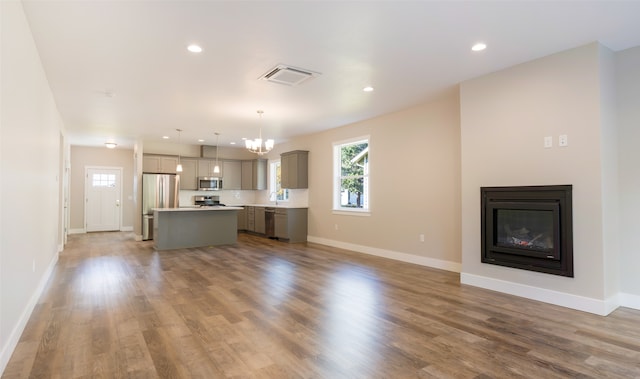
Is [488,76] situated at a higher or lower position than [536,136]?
higher

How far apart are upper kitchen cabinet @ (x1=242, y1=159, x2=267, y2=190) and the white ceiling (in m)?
4.98

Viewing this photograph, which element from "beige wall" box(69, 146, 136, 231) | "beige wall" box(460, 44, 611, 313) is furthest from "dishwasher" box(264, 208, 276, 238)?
"beige wall" box(460, 44, 611, 313)

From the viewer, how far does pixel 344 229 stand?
23.8ft

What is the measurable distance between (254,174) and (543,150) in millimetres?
Result: 8155

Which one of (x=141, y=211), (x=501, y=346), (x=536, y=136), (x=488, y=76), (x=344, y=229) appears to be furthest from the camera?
(x=141, y=211)

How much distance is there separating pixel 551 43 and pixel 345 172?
4594 mm

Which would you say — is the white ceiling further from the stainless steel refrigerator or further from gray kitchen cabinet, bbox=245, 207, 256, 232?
gray kitchen cabinet, bbox=245, 207, 256, 232

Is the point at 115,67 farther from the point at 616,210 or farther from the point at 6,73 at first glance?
the point at 616,210

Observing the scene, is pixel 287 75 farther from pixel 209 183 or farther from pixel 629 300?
pixel 209 183

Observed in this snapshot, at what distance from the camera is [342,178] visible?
24.5 feet

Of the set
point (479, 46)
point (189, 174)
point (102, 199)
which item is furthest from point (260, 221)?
point (479, 46)

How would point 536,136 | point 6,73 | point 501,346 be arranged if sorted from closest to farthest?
point 6,73, point 501,346, point 536,136

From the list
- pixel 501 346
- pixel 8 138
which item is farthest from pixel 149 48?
pixel 501 346

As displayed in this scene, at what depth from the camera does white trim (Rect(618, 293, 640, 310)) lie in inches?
135
